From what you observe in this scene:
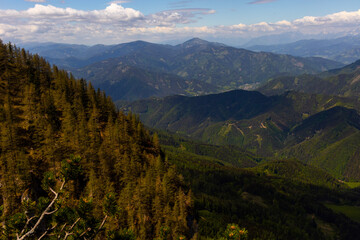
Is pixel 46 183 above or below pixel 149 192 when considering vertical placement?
above

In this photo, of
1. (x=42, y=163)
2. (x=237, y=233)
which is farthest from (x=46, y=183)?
(x=42, y=163)

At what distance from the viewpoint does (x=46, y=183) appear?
13.6 meters

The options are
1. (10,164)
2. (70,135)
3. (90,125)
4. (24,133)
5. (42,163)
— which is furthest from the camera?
(90,125)

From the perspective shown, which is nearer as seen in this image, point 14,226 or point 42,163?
point 14,226

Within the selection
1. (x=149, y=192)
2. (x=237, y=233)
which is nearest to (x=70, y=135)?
(x=149, y=192)

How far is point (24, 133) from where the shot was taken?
67.2 m

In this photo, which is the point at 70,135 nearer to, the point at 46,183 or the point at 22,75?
the point at 22,75

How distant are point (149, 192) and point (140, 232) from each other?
14705mm

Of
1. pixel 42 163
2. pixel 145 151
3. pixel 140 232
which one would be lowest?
pixel 140 232

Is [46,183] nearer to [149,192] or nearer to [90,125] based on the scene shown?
[149,192]

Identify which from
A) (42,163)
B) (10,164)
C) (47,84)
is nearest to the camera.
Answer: (10,164)

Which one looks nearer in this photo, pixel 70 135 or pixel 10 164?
pixel 10 164

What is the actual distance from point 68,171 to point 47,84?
114 metres

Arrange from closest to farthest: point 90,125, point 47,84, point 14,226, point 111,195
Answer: point 14,226
point 111,195
point 90,125
point 47,84
